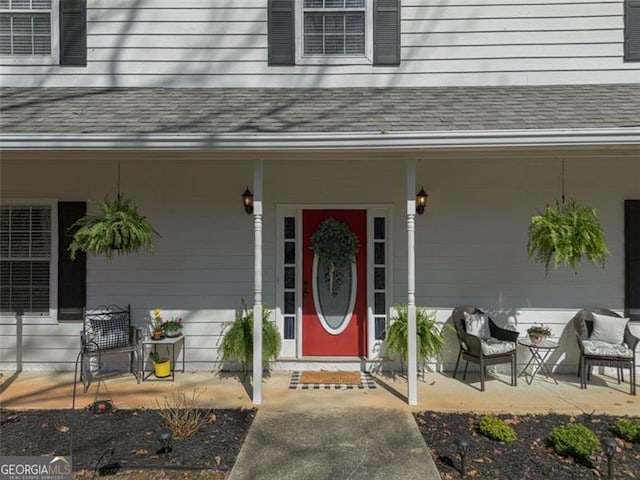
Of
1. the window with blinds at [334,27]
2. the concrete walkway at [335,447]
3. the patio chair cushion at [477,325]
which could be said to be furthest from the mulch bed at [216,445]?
the window with blinds at [334,27]

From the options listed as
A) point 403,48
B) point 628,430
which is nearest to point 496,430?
point 628,430

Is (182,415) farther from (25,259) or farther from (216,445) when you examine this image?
(25,259)

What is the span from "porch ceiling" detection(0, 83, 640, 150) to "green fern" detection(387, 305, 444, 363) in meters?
2.02

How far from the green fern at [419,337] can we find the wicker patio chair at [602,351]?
5.02 ft

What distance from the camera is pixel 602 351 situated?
14.7 feet

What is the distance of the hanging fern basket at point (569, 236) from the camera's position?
4230 millimetres

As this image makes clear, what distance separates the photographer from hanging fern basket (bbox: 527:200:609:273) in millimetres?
4230

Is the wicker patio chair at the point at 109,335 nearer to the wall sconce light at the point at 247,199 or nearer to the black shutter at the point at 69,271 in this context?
the black shutter at the point at 69,271

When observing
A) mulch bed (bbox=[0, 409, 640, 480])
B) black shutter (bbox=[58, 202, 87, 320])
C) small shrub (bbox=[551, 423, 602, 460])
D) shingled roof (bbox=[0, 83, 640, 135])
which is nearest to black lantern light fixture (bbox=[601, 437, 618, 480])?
mulch bed (bbox=[0, 409, 640, 480])

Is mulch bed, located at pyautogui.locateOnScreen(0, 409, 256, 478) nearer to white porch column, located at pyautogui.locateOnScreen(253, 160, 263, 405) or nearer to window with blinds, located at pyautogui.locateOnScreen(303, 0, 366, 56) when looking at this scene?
white porch column, located at pyautogui.locateOnScreen(253, 160, 263, 405)

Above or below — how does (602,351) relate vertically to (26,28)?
below

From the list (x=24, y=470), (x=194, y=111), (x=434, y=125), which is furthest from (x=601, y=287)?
(x=24, y=470)

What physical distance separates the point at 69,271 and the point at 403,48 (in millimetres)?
5019

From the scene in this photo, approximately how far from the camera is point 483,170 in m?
5.10
